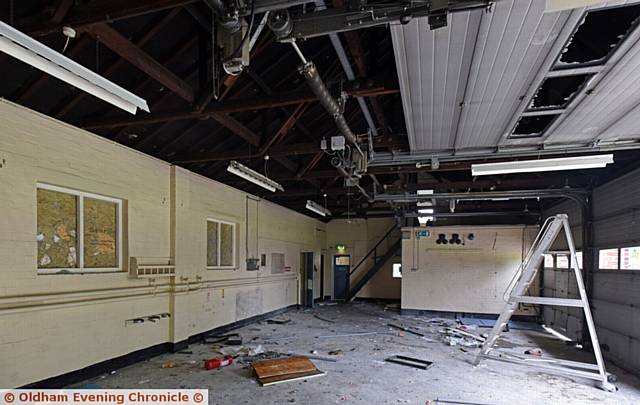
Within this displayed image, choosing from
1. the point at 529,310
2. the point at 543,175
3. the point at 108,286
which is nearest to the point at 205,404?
the point at 108,286

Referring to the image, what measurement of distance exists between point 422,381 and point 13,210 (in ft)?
17.2

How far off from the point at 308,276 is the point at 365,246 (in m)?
2.67

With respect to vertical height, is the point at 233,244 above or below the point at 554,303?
above

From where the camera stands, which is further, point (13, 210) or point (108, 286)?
point (108, 286)

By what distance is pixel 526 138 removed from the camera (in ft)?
14.5

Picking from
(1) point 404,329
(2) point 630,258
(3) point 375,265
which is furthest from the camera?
(3) point 375,265

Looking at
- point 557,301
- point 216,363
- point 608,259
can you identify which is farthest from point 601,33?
point 216,363

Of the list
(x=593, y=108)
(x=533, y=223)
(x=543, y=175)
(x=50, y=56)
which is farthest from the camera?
(x=533, y=223)

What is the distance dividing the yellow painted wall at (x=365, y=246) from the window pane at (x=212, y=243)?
6893 millimetres

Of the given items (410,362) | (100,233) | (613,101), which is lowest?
(410,362)

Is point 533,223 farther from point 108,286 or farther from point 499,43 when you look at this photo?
point 108,286

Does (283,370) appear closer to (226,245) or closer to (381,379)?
(381,379)

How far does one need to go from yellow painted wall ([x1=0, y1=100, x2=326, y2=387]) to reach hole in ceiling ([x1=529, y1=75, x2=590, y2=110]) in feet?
16.7

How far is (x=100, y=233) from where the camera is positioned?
5246 millimetres
